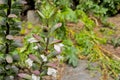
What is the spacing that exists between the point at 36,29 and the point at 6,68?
1492 mm

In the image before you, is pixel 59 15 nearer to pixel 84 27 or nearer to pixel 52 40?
pixel 84 27

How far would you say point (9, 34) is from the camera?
3.85 m

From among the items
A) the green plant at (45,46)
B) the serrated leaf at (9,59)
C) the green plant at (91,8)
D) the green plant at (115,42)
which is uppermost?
the green plant at (45,46)

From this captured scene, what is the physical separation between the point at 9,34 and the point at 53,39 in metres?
0.53

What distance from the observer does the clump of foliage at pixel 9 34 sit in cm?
377

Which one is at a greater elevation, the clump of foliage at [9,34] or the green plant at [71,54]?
the clump of foliage at [9,34]

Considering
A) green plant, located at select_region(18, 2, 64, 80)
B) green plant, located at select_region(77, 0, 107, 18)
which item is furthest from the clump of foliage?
green plant, located at select_region(77, 0, 107, 18)

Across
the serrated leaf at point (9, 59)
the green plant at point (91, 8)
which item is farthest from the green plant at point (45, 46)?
the green plant at point (91, 8)

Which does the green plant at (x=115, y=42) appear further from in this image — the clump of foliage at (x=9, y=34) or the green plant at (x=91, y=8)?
the clump of foliage at (x=9, y=34)

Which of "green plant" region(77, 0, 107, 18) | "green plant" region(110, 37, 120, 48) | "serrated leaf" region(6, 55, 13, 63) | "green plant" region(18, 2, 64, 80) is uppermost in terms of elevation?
"green plant" region(18, 2, 64, 80)

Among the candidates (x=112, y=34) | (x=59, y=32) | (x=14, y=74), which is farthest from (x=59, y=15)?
(x=14, y=74)

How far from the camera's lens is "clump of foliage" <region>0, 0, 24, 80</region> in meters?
3.77

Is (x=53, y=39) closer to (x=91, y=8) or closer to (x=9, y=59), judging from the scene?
(x=9, y=59)

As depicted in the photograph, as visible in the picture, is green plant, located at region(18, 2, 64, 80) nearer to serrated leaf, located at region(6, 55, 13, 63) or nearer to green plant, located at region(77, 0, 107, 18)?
serrated leaf, located at region(6, 55, 13, 63)
